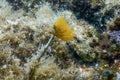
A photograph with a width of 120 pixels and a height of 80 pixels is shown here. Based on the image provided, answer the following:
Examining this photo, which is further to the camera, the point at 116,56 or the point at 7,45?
the point at 7,45

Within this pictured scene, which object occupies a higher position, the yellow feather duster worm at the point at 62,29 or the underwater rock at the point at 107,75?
the yellow feather duster worm at the point at 62,29

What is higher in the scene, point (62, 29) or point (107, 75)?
point (62, 29)

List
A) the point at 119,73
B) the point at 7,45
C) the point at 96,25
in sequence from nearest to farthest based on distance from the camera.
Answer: the point at 119,73 < the point at 7,45 < the point at 96,25

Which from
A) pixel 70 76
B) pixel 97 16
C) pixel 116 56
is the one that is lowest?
pixel 70 76

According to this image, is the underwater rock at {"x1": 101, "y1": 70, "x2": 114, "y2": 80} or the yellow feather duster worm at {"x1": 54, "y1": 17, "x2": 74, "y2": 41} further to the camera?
the underwater rock at {"x1": 101, "y1": 70, "x2": 114, "y2": 80}

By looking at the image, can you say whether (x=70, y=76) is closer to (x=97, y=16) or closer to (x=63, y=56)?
(x=63, y=56)

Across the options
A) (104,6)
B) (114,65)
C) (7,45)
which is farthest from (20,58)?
(104,6)

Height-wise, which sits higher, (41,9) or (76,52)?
(41,9)

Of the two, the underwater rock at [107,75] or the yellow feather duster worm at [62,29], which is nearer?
the yellow feather duster worm at [62,29]

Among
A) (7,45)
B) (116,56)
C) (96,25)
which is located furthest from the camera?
(96,25)

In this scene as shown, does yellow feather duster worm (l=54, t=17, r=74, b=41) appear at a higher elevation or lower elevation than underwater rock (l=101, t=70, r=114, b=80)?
higher

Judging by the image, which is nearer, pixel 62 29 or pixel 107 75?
pixel 62 29
